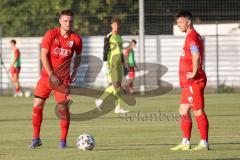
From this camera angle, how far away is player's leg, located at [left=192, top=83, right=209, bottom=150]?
42.1 ft

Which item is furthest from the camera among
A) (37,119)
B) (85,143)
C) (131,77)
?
(131,77)

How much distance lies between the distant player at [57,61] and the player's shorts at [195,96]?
201cm

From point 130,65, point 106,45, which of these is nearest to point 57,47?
point 106,45

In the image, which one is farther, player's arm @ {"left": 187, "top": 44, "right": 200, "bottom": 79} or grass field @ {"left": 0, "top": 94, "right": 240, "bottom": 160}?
player's arm @ {"left": 187, "top": 44, "right": 200, "bottom": 79}

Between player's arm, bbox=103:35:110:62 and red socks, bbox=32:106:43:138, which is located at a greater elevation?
player's arm, bbox=103:35:110:62

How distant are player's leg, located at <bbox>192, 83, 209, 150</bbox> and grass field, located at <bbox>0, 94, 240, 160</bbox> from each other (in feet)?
0.66

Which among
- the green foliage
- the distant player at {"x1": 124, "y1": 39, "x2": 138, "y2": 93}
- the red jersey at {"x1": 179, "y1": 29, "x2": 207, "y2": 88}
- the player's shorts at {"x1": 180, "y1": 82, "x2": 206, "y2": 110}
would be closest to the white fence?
the green foliage

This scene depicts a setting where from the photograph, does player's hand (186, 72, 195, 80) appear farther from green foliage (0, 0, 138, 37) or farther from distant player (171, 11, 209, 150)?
green foliage (0, 0, 138, 37)

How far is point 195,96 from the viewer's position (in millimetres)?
12961

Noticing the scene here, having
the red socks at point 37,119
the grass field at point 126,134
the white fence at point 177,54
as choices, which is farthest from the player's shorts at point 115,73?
the white fence at point 177,54

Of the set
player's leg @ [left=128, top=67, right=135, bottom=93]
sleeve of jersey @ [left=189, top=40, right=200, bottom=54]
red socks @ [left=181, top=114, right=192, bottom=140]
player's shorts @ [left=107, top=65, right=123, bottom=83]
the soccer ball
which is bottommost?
player's leg @ [left=128, top=67, right=135, bottom=93]

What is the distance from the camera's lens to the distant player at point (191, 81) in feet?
42.2

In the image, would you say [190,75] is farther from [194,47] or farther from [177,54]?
[177,54]

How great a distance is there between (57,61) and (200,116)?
2571 millimetres
